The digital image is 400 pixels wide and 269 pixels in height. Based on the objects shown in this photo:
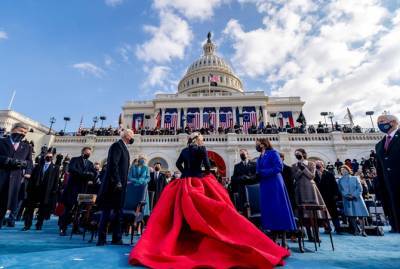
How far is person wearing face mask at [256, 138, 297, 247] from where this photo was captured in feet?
15.5

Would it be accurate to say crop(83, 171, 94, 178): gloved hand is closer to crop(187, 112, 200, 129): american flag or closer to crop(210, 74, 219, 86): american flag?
crop(187, 112, 200, 129): american flag

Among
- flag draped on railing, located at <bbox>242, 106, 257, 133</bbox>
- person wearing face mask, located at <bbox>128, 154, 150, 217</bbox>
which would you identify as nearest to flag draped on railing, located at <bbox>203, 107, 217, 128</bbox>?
flag draped on railing, located at <bbox>242, 106, 257, 133</bbox>

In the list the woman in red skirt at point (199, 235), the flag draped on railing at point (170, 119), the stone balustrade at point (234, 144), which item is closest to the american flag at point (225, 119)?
the flag draped on railing at point (170, 119)

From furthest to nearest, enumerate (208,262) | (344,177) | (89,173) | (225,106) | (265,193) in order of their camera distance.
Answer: (225,106) < (344,177) < (89,173) < (265,193) < (208,262)

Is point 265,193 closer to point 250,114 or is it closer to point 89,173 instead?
point 89,173

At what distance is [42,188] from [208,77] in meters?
64.8

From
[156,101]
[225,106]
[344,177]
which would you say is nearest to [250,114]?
[225,106]

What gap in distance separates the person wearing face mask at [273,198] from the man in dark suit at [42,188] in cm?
713

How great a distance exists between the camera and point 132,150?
23.8m

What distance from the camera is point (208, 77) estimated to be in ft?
229

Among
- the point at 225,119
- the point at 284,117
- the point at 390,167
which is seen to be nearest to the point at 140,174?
the point at 390,167

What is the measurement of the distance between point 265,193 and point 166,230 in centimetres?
226

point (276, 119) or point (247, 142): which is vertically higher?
point (276, 119)

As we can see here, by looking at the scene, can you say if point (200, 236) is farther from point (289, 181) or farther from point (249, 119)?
point (249, 119)
